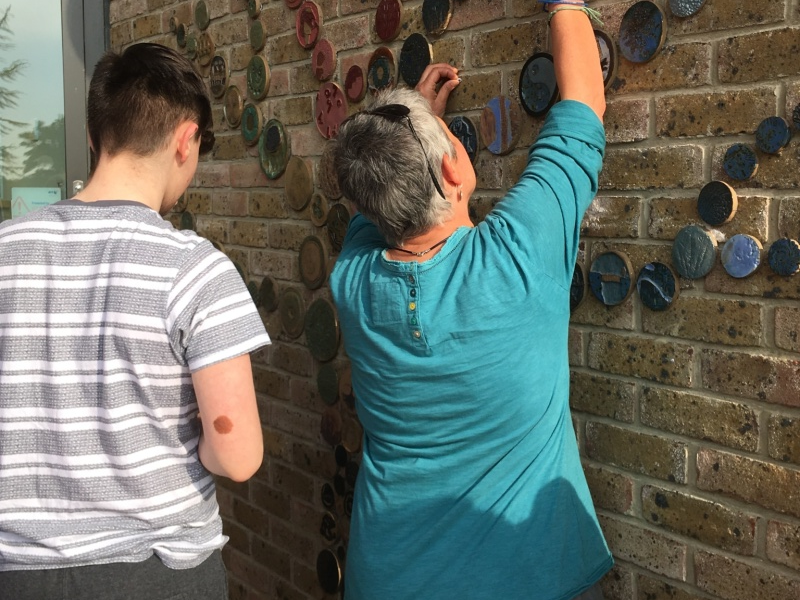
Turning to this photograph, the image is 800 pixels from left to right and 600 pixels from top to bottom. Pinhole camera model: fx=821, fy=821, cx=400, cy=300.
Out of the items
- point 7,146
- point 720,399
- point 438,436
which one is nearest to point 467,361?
point 438,436

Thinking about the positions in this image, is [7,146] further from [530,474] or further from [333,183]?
[530,474]

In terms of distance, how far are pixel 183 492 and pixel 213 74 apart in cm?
207

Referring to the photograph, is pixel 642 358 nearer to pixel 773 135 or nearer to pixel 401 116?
pixel 773 135

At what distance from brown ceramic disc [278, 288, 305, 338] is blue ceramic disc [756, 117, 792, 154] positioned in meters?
1.67

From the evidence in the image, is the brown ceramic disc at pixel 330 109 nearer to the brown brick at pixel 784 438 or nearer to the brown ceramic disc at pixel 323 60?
the brown ceramic disc at pixel 323 60

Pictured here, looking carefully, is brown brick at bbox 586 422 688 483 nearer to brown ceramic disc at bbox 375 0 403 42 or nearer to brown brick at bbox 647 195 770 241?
brown brick at bbox 647 195 770 241

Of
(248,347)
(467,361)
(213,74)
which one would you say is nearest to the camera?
(248,347)

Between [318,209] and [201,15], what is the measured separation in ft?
3.49

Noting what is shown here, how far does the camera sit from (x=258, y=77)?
298cm

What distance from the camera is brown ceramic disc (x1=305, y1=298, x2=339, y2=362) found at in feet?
9.00

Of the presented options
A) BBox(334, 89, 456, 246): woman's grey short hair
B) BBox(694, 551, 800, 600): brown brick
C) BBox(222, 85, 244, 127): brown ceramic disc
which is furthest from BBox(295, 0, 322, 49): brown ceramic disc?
BBox(694, 551, 800, 600): brown brick

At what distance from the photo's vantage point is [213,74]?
3.19 m

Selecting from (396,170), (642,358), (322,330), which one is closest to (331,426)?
(322,330)

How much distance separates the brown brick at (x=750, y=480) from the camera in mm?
1696
